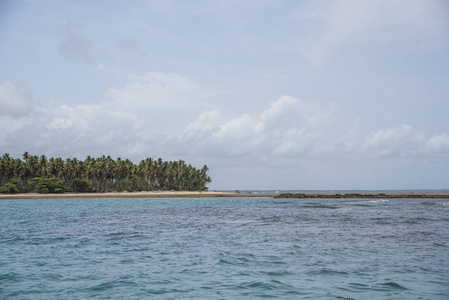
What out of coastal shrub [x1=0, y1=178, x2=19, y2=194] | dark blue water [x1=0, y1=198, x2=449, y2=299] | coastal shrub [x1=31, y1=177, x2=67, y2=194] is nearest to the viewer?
dark blue water [x1=0, y1=198, x2=449, y2=299]

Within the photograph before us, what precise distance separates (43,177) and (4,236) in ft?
442

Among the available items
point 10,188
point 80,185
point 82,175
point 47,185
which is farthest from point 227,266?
point 82,175

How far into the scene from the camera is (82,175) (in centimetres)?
16750

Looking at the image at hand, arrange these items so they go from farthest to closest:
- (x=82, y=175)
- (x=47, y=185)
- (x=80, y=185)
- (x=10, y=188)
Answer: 1. (x=82, y=175)
2. (x=80, y=185)
3. (x=47, y=185)
4. (x=10, y=188)

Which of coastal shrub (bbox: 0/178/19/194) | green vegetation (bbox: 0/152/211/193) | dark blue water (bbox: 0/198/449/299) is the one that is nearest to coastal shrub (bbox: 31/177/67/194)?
green vegetation (bbox: 0/152/211/193)

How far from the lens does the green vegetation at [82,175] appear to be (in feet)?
490

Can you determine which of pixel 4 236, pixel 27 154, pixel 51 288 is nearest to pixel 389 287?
pixel 51 288

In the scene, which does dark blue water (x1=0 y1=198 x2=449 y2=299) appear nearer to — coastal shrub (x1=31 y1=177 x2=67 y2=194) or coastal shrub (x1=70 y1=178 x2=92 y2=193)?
coastal shrub (x1=31 y1=177 x2=67 y2=194)

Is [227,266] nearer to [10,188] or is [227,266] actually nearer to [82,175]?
[10,188]

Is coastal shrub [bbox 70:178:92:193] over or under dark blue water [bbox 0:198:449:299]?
over

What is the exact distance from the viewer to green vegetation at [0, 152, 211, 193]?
14950cm

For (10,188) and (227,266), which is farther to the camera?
(10,188)

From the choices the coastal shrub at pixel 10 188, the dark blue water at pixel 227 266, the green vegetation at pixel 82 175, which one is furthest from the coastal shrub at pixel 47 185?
the dark blue water at pixel 227 266

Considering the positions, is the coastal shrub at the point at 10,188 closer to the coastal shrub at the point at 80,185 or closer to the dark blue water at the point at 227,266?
the coastal shrub at the point at 80,185
